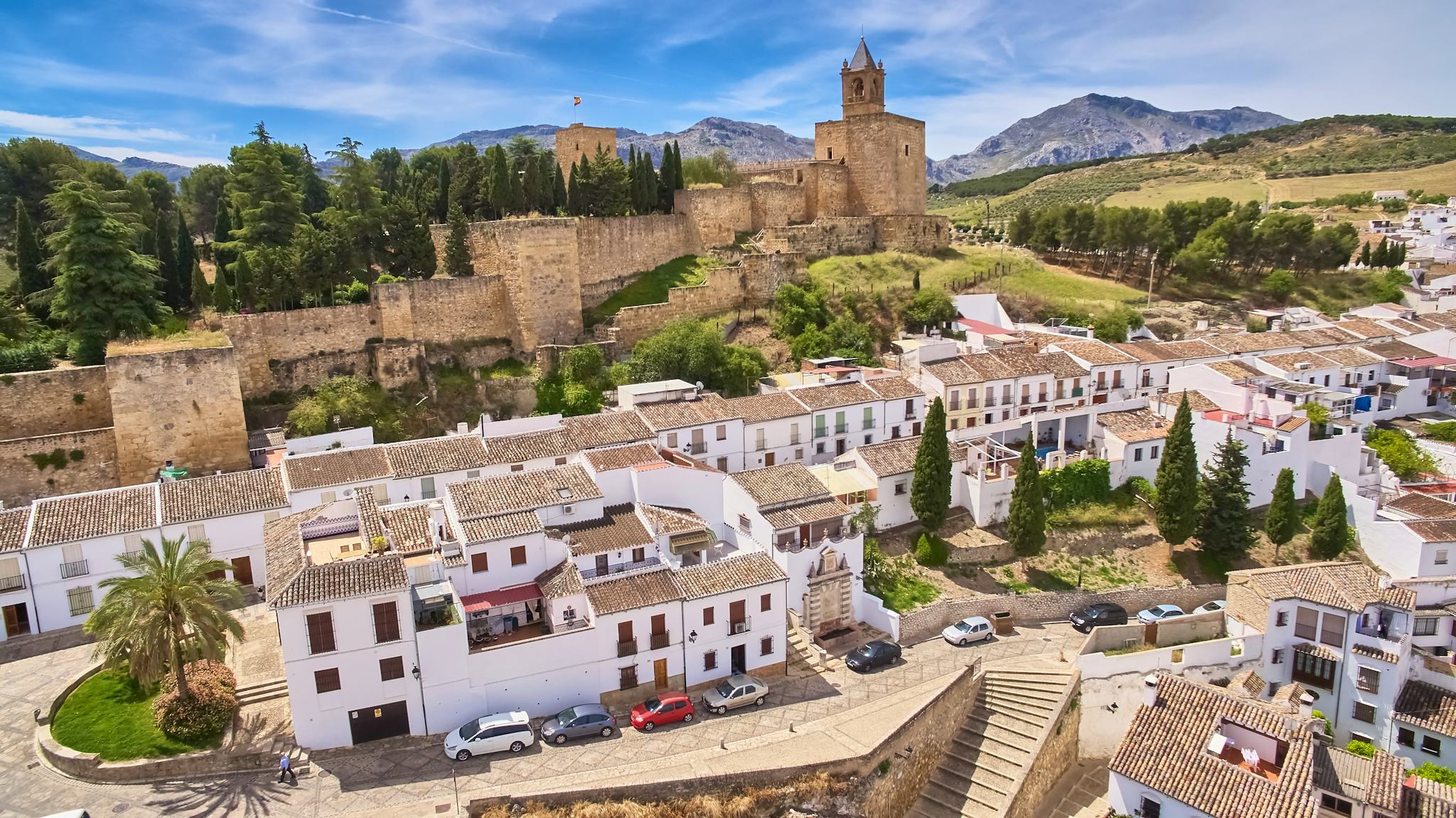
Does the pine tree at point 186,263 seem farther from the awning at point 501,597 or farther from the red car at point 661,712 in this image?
the red car at point 661,712

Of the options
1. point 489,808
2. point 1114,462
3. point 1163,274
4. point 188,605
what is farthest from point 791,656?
point 1163,274

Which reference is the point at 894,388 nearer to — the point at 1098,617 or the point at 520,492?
the point at 1098,617

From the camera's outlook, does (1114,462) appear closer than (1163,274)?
Yes

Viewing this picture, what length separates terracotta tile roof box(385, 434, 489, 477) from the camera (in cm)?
2147

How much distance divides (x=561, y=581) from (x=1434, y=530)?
74.0 ft

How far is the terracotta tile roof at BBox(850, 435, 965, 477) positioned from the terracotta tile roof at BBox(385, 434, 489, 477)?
9.89 metres

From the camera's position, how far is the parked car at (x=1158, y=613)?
70.2 feet

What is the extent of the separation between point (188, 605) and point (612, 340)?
705 inches

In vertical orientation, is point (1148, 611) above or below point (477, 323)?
below

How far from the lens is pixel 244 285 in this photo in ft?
87.6

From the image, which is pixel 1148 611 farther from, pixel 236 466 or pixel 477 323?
pixel 236 466

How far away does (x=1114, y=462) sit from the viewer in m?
26.5

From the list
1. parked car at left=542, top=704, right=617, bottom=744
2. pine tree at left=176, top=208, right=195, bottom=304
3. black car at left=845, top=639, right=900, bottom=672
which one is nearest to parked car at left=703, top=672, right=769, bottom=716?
parked car at left=542, top=704, right=617, bottom=744

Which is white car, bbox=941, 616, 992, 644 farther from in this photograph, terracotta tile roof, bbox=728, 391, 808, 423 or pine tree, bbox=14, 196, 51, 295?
pine tree, bbox=14, 196, 51, 295
